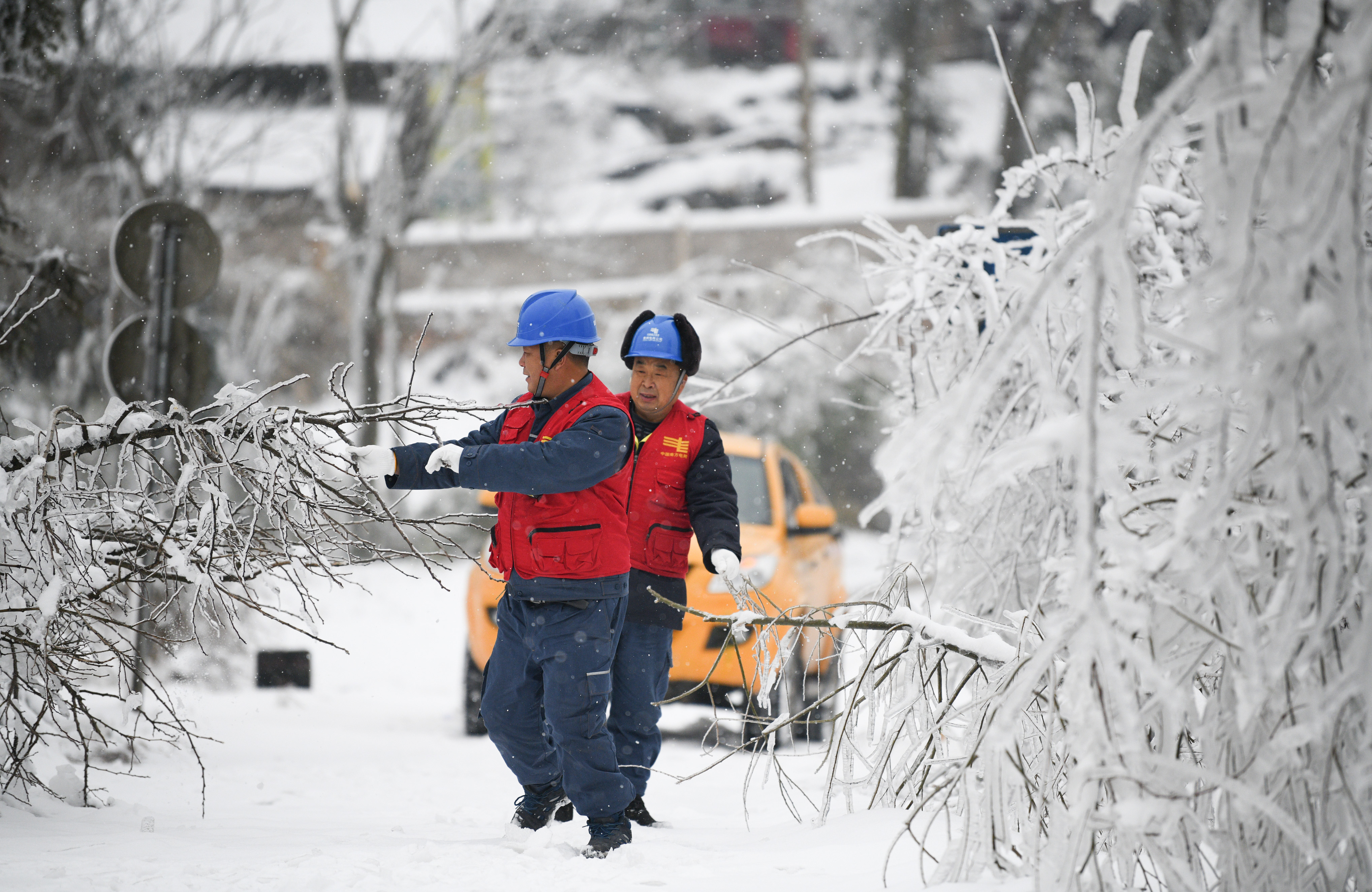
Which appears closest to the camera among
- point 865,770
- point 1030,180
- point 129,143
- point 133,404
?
point 133,404

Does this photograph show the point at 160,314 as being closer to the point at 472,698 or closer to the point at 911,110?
the point at 472,698

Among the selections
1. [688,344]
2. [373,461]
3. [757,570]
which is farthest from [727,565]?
[757,570]

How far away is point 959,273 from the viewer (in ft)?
12.8

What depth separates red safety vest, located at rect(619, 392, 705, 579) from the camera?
3750 millimetres

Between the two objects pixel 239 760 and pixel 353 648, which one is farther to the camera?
pixel 353 648

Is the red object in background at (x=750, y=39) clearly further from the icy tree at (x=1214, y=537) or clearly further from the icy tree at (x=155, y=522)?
the icy tree at (x=1214, y=537)

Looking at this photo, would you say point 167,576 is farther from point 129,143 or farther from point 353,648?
point 129,143

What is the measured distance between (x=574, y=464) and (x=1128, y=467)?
1.44 meters

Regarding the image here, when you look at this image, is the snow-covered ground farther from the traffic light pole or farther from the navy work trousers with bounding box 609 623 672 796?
the traffic light pole

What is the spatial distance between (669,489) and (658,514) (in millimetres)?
93

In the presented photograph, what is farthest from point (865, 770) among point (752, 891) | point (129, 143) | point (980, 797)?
point (129, 143)

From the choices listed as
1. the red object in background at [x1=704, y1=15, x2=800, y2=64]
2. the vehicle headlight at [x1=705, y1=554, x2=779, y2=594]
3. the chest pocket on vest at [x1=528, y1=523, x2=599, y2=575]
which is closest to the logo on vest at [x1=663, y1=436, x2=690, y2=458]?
the chest pocket on vest at [x1=528, y1=523, x2=599, y2=575]

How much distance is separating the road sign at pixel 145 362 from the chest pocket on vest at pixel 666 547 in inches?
103

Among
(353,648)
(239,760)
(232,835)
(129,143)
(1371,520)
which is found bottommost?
(353,648)
